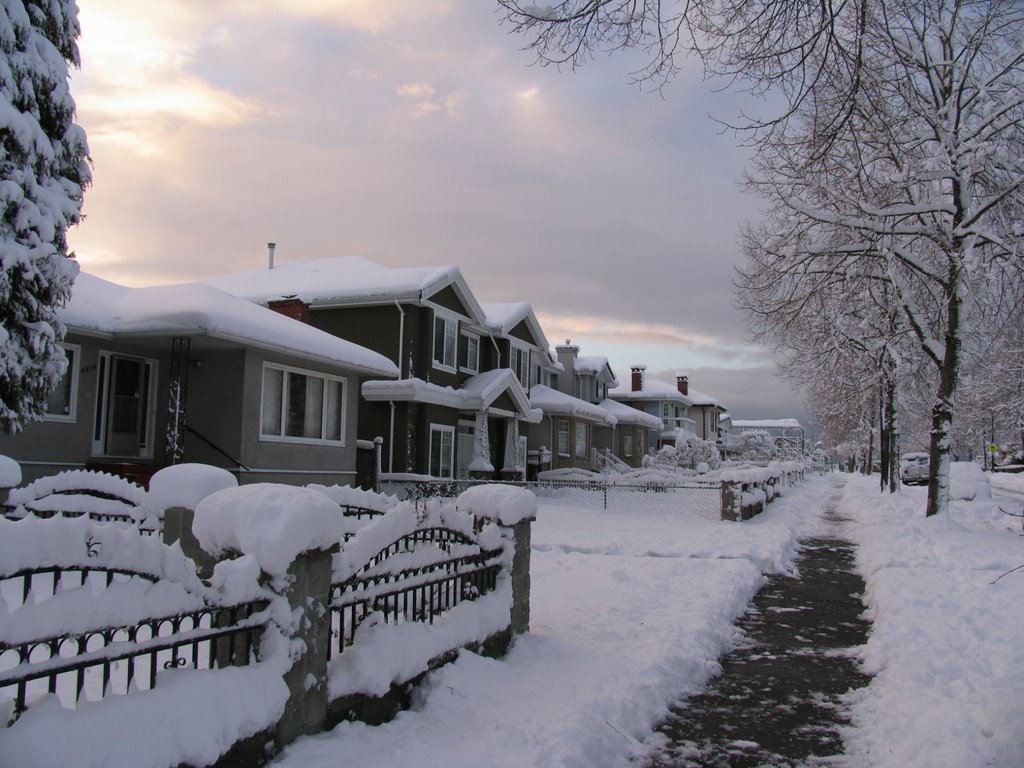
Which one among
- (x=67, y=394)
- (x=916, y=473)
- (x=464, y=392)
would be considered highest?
(x=464, y=392)

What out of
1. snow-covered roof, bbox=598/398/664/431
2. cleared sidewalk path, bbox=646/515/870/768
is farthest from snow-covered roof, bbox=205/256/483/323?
snow-covered roof, bbox=598/398/664/431

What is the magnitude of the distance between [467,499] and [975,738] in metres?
4.04

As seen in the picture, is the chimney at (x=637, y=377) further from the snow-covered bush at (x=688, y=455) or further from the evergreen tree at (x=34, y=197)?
the evergreen tree at (x=34, y=197)

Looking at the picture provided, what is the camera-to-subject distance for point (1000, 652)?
6773mm

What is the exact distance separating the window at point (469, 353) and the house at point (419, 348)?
35 mm

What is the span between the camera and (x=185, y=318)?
14344mm

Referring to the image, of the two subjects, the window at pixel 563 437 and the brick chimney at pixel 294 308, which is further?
the window at pixel 563 437

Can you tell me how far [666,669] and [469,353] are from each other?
2140cm

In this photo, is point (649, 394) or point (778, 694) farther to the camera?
point (649, 394)

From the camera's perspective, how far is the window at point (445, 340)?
24594 mm

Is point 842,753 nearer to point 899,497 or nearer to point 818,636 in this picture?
point 818,636

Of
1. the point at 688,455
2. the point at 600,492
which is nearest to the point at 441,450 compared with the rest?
the point at 600,492

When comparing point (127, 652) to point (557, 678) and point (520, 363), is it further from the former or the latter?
point (520, 363)

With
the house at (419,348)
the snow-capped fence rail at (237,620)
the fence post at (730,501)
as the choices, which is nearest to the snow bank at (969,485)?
the fence post at (730,501)
